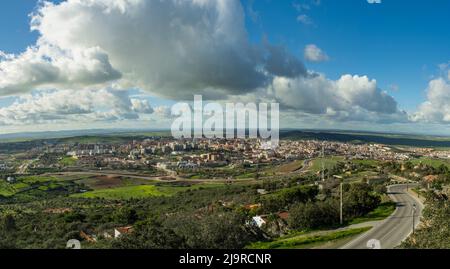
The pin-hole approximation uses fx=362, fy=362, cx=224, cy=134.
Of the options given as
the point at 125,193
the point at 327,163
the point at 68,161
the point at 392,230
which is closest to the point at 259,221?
the point at 392,230

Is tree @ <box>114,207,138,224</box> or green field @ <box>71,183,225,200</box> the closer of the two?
tree @ <box>114,207,138,224</box>

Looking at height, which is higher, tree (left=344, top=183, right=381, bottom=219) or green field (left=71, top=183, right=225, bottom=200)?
tree (left=344, top=183, right=381, bottom=219)

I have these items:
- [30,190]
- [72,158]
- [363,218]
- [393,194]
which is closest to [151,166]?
[72,158]

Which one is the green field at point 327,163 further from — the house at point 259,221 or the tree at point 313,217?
the tree at point 313,217

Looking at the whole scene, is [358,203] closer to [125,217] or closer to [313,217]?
[313,217]

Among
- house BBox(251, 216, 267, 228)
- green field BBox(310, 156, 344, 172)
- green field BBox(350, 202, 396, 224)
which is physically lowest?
green field BBox(310, 156, 344, 172)

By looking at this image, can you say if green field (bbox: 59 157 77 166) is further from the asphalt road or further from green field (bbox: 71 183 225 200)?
the asphalt road

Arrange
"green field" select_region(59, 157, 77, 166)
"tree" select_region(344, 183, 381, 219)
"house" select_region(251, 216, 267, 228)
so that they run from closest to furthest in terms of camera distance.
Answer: "house" select_region(251, 216, 267, 228)
"tree" select_region(344, 183, 381, 219)
"green field" select_region(59, 157, 77, 166)

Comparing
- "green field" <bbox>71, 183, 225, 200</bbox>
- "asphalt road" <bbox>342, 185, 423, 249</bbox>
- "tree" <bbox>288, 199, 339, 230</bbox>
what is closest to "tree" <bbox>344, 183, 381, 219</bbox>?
"asphalt road" <bbox>342, 185, 423, 249</bbox>

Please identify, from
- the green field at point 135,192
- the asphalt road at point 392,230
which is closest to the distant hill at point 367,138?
the green field at point 135,192

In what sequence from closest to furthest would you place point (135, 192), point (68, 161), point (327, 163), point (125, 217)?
point (125, 217)
point (135, 192)
point (327, 163)
point (68, 161)

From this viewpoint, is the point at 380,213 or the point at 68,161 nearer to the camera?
the point at 380,213
